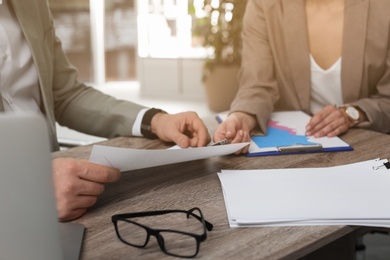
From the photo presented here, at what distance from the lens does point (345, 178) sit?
39.6 inches

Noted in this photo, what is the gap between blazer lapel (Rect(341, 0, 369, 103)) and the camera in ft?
5.27

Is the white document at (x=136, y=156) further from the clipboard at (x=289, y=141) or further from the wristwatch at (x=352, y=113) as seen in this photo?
the wristwatch at (x=352, y=113)

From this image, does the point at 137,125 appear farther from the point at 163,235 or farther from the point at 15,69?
the point at 163,235

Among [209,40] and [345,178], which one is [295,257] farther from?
[209,40]

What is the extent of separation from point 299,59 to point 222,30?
3232 mm

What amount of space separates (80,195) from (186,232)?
216 millimetres

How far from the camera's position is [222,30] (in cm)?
487

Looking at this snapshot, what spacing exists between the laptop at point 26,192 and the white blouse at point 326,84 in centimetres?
132

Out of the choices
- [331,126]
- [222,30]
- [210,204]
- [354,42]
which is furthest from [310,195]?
[222,30]

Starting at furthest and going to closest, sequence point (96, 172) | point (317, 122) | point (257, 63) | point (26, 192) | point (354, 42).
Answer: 1. point (257, 63)
2. point (354, 42)
3. point (317, 122)
4. point (96, 172)
5. point (26, 192)

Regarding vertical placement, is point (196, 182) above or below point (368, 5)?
below

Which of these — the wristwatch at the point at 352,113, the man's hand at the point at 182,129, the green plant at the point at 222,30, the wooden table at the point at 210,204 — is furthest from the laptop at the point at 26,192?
the green plant at the point at 222,30

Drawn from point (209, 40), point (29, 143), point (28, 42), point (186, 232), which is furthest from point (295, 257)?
point (209, 40)

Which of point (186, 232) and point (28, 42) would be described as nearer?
point (186, 232)
